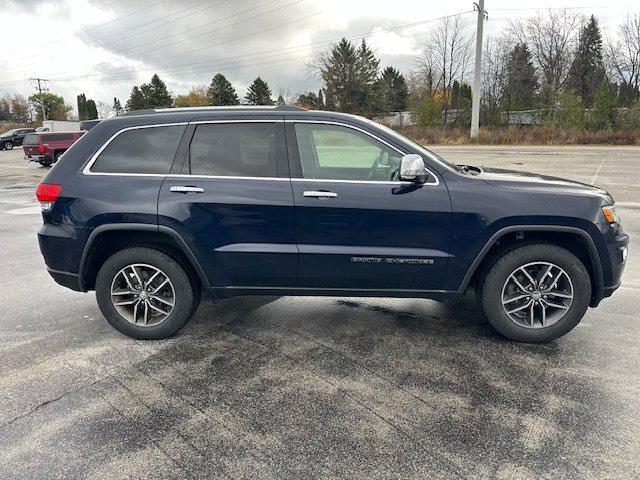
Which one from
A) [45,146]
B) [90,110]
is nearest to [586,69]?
[45,146]

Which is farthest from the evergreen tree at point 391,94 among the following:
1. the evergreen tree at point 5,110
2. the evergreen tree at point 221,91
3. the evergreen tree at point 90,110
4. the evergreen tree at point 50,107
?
the evergreen tree at point 5,110

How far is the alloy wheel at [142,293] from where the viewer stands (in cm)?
365

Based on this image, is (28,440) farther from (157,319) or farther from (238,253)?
(238,253)

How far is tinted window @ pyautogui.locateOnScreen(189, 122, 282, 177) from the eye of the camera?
3.48m

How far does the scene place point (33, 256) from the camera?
6.38m

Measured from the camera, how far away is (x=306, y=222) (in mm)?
3395

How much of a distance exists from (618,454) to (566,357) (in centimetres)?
112

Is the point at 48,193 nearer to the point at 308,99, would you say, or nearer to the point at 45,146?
the point at 45,146

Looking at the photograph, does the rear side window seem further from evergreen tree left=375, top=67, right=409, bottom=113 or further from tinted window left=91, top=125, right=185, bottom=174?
evergreen tree left=375, top=67, right=409, bottom=113

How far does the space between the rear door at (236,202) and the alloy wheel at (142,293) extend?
1.44 ft

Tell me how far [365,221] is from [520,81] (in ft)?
124

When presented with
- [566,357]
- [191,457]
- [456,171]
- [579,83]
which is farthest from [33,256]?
[579,83]

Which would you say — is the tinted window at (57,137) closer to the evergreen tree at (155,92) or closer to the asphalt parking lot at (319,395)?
the asphalt parking lot at (319,395)

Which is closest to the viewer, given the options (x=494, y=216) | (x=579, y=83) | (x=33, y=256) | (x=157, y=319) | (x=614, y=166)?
(x=494, y=216)
